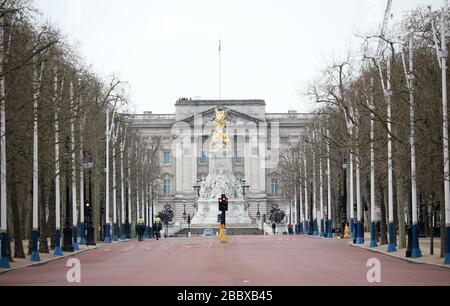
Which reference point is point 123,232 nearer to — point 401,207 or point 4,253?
point 401,207

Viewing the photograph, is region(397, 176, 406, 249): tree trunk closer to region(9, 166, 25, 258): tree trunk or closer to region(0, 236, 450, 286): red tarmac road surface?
region(0, 236, 450, 286): red tarmac road surface

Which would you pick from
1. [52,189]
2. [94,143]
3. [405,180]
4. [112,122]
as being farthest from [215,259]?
[112,122]

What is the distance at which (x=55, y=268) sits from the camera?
40375 millimetres

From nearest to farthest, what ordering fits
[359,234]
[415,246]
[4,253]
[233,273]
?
[233,273]
[4,253]
[415,246]
[359,234]

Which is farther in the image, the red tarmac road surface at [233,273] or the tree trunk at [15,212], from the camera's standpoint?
the tree trunk at [15,212]

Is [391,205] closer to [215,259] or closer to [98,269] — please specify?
[215,259]

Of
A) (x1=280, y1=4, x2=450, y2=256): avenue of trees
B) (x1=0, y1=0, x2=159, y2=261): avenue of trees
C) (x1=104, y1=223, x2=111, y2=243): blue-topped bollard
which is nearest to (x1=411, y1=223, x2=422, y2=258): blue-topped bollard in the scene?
(x1=280, y1=4, x2=450, y2=256): avenue of trees

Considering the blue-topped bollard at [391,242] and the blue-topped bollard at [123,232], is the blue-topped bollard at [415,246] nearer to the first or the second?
the blue-topped bollard at [391,242]

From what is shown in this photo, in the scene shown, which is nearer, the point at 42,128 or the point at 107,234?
the point at 42,128

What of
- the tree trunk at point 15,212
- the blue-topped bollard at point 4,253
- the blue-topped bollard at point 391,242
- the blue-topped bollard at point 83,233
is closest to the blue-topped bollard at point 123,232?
the blue-topped bollard at point 83,233

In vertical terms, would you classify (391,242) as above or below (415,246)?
below

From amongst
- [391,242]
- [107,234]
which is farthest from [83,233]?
[391,242]

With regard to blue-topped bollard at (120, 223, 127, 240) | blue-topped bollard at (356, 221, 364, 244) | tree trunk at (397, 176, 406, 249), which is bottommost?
blue-topped bollard at (120, 223, 127, 240)
